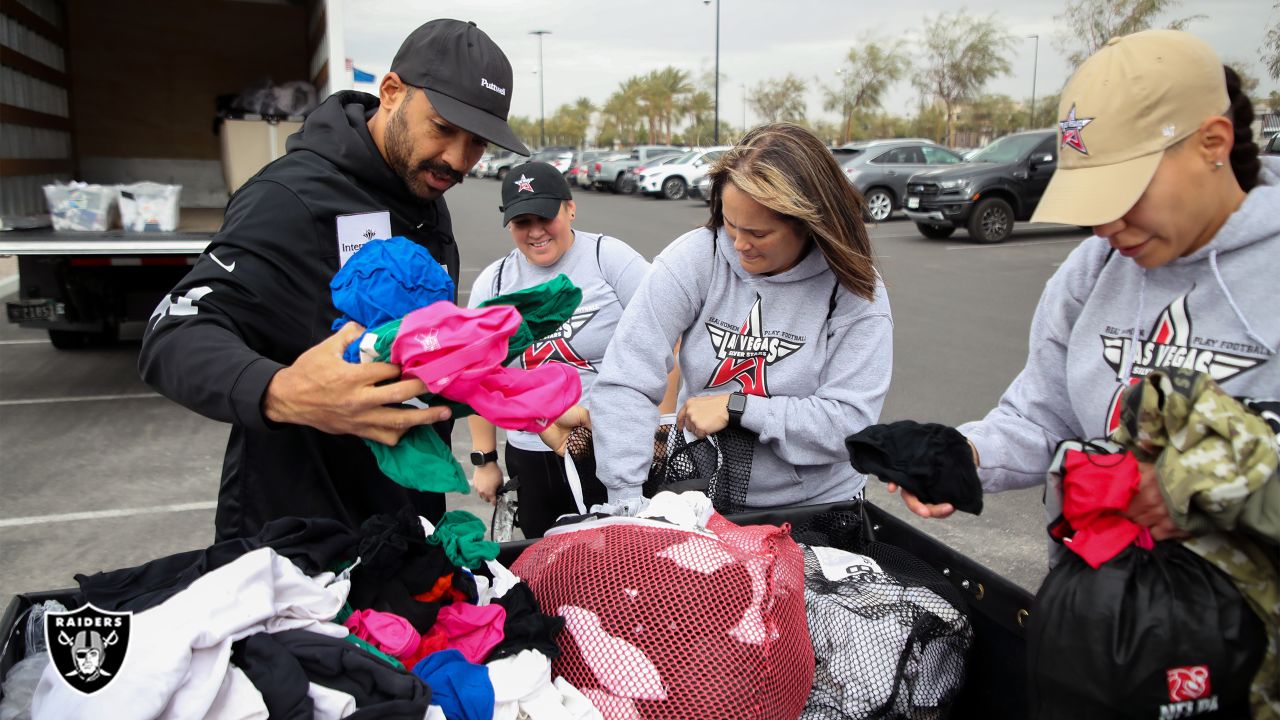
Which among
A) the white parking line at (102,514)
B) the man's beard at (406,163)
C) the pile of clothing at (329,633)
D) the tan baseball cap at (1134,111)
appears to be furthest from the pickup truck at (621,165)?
the pile of clothing at (329,633)

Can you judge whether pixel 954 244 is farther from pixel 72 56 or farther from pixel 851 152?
pixel 72 56

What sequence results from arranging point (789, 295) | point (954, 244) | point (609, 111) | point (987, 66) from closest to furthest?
point (789, 295)
point (954, 244)
point (987, 66)
point (609, 111)

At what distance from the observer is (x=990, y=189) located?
582 inches

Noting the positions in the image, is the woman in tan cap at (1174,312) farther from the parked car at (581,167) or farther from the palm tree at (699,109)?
the palm tree at (699,109)

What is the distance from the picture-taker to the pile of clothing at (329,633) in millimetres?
1119

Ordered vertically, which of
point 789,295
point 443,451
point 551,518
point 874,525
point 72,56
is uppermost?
point 72,56

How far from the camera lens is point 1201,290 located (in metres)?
1.47

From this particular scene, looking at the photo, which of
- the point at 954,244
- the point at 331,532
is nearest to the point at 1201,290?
the point at 331,532

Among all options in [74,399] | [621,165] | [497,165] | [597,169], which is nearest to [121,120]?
[74,399]

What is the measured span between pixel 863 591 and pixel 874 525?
0.41 m

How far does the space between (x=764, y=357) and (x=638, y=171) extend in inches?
1097

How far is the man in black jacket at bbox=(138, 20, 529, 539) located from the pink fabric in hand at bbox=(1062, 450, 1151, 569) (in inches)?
48.3

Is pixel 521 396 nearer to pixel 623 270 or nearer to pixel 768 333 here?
pixel 768 333

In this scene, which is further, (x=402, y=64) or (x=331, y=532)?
(x=402, y=64)
